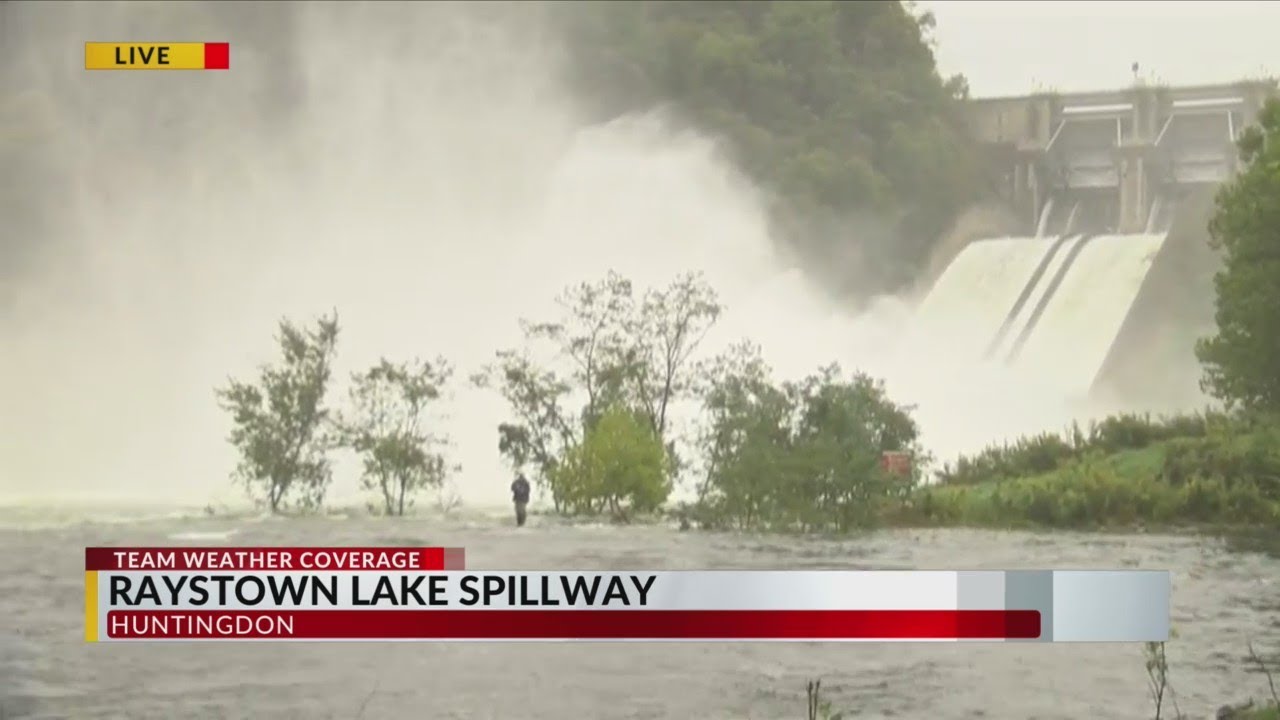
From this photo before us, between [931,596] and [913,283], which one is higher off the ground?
[913,283]

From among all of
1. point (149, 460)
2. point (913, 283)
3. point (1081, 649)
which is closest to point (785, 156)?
point (913, 283)

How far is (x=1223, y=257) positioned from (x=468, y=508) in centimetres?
184

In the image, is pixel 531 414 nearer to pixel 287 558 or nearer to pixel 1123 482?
pixel 287 558

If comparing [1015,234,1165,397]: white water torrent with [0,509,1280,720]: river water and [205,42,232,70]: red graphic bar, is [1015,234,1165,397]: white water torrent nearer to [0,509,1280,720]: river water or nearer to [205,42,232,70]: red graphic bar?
[0,509,1280,720]: river water

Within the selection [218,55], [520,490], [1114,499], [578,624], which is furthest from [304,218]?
[1114,499]

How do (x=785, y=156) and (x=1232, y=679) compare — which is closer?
(x=1232, y=679)

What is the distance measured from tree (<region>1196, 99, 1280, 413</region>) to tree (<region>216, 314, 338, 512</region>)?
6.76 ft

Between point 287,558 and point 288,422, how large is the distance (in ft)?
1.10

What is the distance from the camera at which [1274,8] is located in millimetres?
3881

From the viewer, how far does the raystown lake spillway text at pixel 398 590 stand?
3857 millimetres

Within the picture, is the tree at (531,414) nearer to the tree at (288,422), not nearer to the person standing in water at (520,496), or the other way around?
the person standing in water at (520,496)

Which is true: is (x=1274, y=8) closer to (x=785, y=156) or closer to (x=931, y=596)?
(x=785, y=156)

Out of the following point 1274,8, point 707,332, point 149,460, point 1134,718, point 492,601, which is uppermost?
point 1274,8

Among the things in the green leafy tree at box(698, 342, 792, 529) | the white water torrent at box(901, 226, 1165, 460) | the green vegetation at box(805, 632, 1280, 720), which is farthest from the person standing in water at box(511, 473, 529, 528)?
the white water torrent at box(901, 226, 1165, 460)
